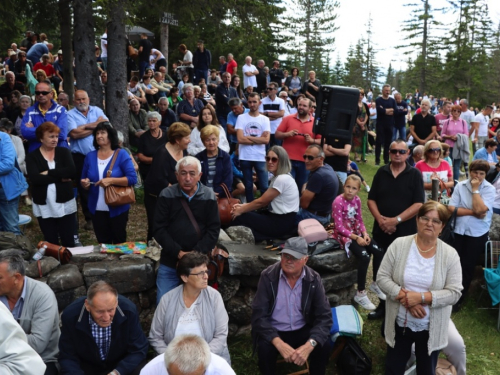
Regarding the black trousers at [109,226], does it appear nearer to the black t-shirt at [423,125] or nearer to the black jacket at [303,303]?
the black jacket at [303,303]

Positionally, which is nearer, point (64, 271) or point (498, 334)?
point (64, 271)

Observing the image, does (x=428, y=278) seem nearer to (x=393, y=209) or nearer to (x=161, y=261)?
(x=393, y=209)

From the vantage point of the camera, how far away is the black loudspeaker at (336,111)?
7.61 m

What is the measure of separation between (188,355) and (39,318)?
1.53 m

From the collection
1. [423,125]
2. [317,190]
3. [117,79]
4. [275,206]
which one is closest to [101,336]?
[275,206]

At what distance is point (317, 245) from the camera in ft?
17.0

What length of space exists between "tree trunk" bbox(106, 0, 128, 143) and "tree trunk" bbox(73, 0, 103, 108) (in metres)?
0.24

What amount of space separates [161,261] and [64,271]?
90 centimetres

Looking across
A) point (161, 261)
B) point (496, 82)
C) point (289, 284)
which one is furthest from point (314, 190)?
point (496, 82)

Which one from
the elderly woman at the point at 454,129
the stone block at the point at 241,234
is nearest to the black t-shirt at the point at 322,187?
the stone block at the point at 241,234

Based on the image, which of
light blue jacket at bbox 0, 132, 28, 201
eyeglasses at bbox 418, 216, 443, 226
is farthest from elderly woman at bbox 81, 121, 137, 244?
eyeglasses at bbox 418, 216, 443, 226

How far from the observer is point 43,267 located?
457 centimetres

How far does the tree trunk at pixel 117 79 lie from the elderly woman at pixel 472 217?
19.0 ft

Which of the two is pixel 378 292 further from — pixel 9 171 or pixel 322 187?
pixel 9 171
